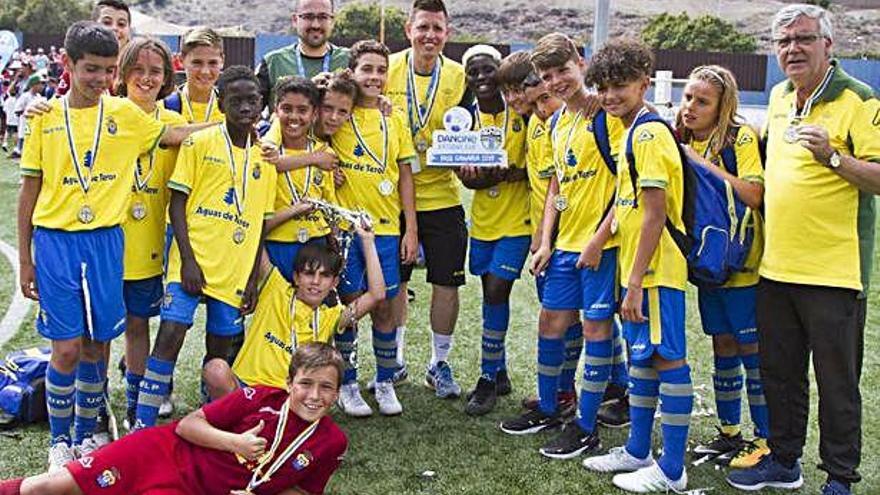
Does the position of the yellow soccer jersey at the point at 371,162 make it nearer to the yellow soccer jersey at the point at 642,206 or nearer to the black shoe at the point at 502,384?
the black shoe at the point at 502,384

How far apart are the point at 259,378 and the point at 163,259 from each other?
805 millimetres

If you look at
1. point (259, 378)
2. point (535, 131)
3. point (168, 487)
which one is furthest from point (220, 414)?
point (535, 131)

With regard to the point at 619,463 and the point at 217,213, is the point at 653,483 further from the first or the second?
the point at 217,213

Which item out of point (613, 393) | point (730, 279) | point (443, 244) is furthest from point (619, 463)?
point (443, 244)

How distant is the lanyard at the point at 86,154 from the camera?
3.94 metres

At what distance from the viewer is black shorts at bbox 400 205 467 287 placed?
5320mm

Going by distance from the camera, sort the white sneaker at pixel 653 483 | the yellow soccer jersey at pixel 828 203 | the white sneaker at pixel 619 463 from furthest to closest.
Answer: the white sneaker at pixel 619 463 < the white sneaker at pixel 653 483 < the yellow soccer jersey at pixel 828 203

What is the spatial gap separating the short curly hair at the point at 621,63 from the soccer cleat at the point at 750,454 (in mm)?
1879

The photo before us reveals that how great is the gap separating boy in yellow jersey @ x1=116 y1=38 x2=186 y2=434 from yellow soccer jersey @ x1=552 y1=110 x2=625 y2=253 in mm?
1866

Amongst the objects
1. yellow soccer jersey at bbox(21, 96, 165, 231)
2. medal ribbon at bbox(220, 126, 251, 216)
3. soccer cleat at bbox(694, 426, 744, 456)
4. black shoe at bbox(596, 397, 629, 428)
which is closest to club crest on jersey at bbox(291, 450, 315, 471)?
medal ribbon at bbox(220, 126, 251, 216)

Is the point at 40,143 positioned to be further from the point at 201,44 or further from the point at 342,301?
the point at 342,301

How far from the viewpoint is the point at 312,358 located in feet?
12.0

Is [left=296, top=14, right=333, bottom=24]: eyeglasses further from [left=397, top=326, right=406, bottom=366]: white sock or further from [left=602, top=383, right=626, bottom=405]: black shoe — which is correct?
[left=602, top=383, right=626, bottom=405]: black shoe

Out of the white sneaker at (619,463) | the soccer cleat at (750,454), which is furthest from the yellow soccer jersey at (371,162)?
the soccer cleat at (750,454)
